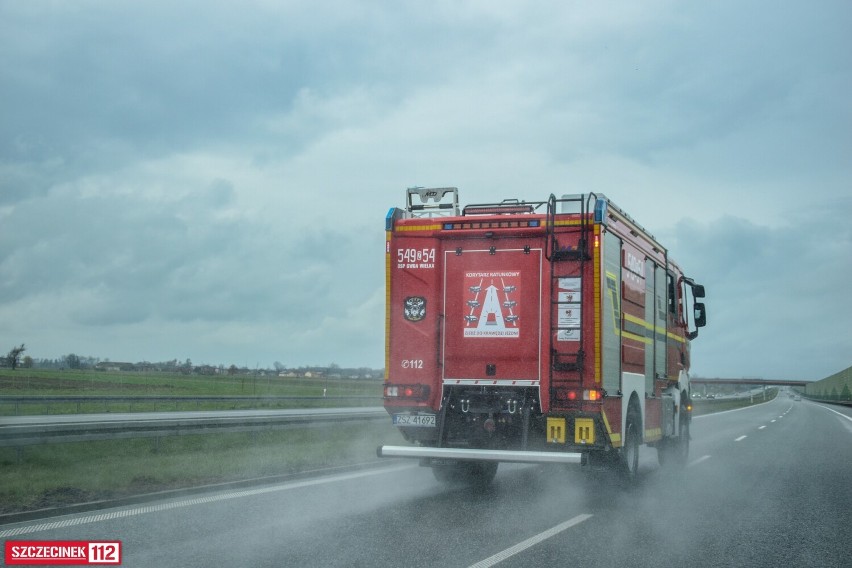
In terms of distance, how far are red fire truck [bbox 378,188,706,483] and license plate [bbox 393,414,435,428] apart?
1cm

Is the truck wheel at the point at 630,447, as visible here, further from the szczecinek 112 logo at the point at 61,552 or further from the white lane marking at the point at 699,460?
the szczecinek 112 logo at the point at 61,552

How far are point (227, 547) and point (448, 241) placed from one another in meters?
4.92

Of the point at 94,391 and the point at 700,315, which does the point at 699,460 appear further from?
the point at 94,391

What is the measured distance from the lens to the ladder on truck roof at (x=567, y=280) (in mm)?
9930

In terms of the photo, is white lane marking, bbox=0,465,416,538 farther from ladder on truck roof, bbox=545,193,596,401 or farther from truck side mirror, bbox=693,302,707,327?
truck side mirror, bbox=693,302,707,327

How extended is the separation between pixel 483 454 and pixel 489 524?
3.27 feet

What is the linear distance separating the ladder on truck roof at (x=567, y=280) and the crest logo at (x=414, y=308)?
1.63 metres

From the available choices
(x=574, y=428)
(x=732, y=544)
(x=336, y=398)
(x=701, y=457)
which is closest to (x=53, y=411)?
(x=336, y=398)

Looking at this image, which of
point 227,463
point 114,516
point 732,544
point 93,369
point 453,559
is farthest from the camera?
point 93,369

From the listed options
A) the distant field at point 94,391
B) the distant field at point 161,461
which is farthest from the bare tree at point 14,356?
the distant field at point 161,461

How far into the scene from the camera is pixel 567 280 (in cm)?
1006

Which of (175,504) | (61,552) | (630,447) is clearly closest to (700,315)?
(630,447)

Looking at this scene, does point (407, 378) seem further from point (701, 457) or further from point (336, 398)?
point (336, 398)

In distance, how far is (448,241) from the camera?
1075 cm
